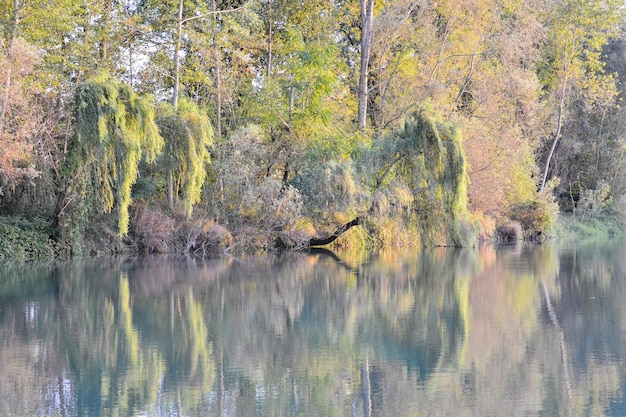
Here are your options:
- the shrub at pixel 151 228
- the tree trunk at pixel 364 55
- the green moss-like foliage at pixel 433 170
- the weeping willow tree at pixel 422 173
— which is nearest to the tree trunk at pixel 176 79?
the shrub at pixel 151 228

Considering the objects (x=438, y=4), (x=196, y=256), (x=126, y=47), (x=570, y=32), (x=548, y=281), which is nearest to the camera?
(x=548, y=281)

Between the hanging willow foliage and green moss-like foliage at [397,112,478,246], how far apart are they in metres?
8.25

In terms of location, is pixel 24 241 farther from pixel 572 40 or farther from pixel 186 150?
pixel 572 40

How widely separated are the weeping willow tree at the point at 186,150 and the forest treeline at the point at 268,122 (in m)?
0.07

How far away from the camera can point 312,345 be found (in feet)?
33.1

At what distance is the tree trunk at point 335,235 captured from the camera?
28516 millimetres

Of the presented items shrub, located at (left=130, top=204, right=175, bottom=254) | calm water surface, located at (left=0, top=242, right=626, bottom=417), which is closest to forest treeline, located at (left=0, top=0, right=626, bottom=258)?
shrub, located at (left=130, top=204, right=175, bottom=254)

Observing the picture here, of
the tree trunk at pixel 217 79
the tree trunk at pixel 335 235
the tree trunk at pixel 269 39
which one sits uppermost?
the tree trunk at pixel 269 39

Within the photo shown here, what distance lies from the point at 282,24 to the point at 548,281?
70.3 feet

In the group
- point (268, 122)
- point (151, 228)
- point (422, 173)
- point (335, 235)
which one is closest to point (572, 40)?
point (422, 173)

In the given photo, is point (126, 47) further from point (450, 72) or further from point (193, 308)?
point (193, 308)

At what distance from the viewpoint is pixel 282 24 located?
3597cm

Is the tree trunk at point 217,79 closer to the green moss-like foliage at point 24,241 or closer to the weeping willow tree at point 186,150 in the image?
the weeping willow tree at point 186,150

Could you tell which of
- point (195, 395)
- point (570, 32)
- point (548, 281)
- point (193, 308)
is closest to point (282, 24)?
point (570, 32)
